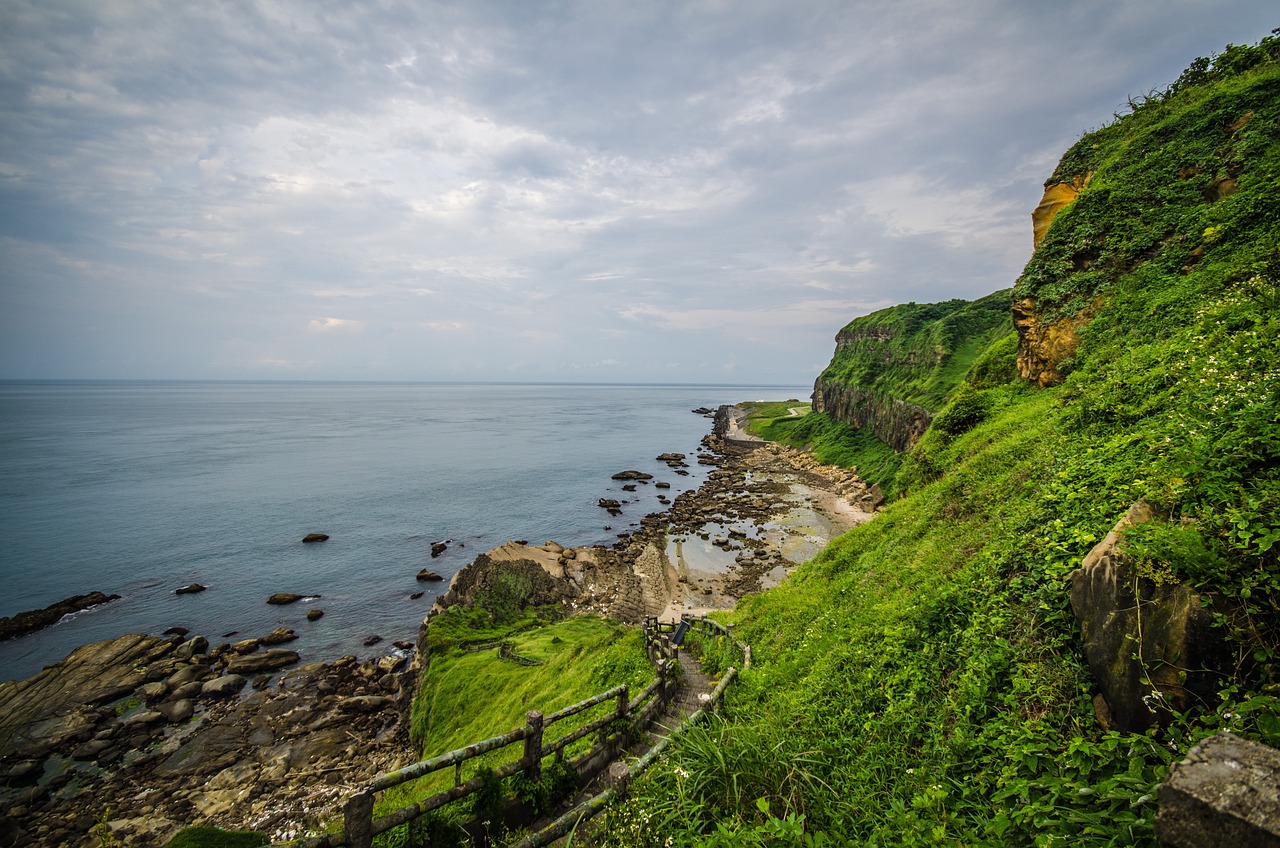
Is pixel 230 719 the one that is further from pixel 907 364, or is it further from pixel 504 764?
pixel 907 364

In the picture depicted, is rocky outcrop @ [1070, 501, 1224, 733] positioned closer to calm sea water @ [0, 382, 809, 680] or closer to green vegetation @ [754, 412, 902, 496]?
calm sea water @ [0, 382, 809, 680]

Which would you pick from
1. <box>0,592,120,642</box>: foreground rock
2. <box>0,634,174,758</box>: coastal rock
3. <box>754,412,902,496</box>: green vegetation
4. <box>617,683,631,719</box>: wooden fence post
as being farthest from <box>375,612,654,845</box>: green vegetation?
<box>754,412,902,496</box>: green vegetation

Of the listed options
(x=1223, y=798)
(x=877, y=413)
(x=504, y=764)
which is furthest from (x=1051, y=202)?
(x=877, y=413)

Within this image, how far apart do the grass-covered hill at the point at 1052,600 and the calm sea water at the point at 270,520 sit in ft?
91.2

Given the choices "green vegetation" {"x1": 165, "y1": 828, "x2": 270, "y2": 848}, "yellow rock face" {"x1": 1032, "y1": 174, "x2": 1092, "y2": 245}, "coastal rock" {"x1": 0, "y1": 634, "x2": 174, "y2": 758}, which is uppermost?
"yellow rock face" {"x1": 1032, "y1": 174, "x2": 1092, "y2": 245}

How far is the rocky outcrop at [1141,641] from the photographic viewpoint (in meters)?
4.67

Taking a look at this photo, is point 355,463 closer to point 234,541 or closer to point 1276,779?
point 234,541

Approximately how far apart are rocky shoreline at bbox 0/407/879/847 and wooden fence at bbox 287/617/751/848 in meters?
13.3

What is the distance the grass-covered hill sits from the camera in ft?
15.3

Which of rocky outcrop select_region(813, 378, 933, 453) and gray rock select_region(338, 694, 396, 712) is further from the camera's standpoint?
rocky outcrop select_region(813, 378, 933, 453)

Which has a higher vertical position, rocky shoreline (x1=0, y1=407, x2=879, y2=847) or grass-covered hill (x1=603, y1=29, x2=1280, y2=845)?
grass-covered hill (x1=603, y1=29, x2=1280, y2=845)

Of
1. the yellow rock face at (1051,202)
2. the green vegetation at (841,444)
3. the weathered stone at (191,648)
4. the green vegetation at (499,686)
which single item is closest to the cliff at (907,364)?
the green vegetation at (841,444)

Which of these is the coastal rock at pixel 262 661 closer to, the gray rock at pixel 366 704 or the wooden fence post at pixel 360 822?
the gray rock at pixel 366 704

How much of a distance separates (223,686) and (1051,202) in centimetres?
4781
